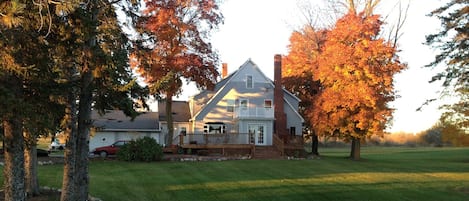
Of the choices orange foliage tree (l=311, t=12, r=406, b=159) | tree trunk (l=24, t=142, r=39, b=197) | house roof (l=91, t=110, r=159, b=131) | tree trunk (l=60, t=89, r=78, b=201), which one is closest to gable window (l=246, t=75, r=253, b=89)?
orange foliage tree (l=311, t=12, r=406, b=159)

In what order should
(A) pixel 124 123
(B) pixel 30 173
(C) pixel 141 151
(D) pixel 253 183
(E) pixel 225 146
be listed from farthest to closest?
(A) pixel 124 123
(E) pixel 225 146
(C) pixel 141 151
(D) pixel 253 183
(B) pixel 30 173

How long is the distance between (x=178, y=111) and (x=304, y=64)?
12.8m

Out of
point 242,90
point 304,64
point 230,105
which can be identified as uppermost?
point 304,64

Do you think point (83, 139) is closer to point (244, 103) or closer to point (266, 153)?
point (266, 153)

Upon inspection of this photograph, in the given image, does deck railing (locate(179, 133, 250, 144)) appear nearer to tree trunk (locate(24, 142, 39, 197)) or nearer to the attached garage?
the attached garage

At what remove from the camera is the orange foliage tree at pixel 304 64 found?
1650 inches

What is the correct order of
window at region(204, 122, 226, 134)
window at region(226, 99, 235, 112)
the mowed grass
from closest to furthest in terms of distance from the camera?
1. the mowed grass
2. window at region(204, 122, 226, 134)
3. window at region(226, 99, 235, 112)

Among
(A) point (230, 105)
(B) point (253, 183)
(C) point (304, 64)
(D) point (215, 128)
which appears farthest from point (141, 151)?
(C) point (304, 64)

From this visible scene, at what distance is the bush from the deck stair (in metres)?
7.84

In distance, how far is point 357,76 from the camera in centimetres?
3462

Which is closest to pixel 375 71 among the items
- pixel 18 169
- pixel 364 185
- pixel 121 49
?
pixel 364 185

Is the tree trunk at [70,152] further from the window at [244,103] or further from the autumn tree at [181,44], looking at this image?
the window at [244,103]

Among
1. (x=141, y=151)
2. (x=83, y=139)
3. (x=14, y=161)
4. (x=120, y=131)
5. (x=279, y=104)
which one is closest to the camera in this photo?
(x=14, y=161)

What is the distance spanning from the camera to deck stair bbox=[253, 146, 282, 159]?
112 ft
